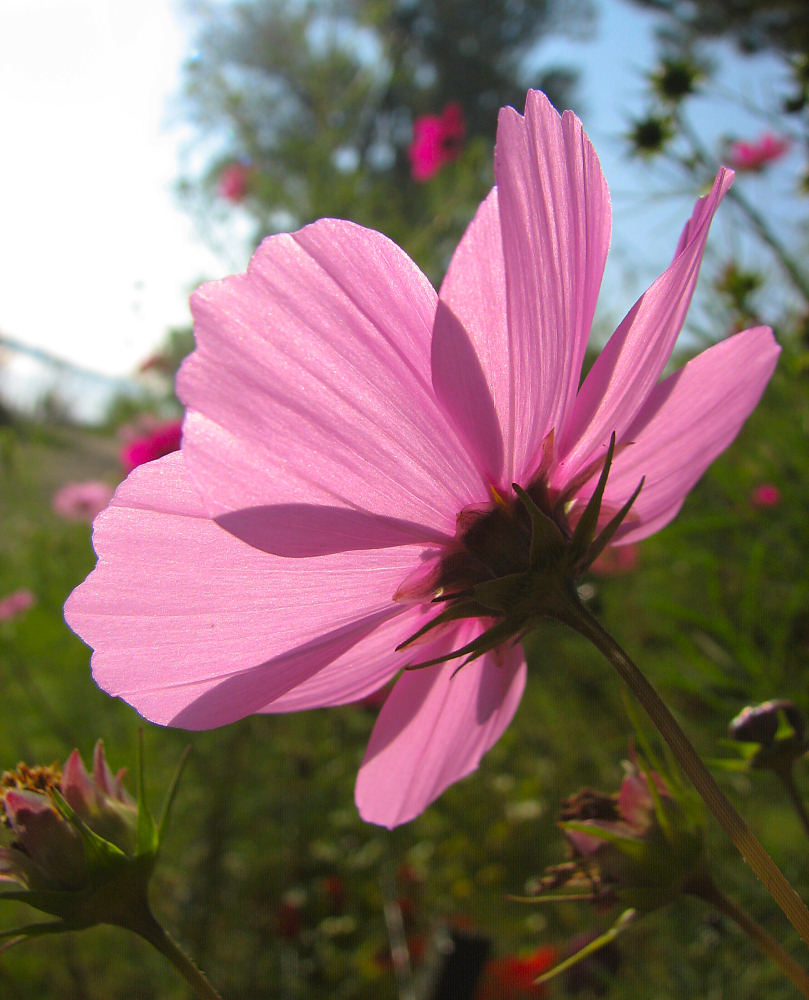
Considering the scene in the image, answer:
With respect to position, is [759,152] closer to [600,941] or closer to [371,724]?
[371,724]

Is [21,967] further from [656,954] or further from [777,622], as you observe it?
[777,622]

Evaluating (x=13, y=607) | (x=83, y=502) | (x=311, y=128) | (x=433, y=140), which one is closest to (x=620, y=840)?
(x=13, y=607)

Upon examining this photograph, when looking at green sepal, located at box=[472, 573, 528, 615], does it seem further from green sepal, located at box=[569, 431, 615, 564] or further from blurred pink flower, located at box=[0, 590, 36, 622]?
blurred pink flower, located at box=[0, 590, 36, 622]

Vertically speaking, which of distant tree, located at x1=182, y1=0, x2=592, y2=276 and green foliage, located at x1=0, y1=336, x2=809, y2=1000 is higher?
distant tree, located at x1=182, y1=0, x2=592, y2=276

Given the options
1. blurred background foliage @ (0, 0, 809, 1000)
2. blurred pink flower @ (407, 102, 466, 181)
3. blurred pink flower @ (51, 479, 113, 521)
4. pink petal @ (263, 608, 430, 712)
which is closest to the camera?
pink petal @ (263, 608, 430, 712)

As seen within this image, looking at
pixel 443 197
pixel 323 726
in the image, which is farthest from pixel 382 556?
pixel 443 197

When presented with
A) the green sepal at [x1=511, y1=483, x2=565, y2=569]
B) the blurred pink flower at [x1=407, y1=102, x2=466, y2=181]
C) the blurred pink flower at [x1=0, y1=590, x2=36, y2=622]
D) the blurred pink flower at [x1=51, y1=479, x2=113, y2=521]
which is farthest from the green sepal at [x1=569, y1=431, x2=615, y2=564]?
the blurred pink flower at [x1=51, y1=479, x2=113, y2=521]
